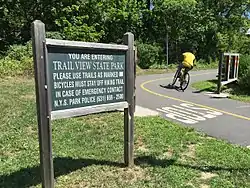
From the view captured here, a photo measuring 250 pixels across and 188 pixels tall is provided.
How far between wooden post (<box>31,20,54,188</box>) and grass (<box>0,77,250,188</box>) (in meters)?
0.46

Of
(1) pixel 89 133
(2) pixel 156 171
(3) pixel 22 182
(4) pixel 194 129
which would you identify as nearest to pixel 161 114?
(4) pixel 194 129

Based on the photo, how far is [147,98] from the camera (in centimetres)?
1004

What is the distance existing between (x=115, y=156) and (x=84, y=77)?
5.11 ft

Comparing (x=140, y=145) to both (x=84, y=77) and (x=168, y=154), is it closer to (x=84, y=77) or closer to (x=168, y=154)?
(x=168, y=154)

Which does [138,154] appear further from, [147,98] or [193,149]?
[147,98]

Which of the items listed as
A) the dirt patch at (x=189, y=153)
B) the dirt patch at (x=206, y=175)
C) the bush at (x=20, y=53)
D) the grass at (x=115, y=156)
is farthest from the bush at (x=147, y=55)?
the dirt patch at (x=206, y=175)

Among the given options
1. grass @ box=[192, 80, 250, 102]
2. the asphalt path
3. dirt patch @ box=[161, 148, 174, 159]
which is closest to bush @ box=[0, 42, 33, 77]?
the asphalt path

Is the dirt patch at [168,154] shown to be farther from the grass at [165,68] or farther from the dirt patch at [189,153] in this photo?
the grass at [165,68]

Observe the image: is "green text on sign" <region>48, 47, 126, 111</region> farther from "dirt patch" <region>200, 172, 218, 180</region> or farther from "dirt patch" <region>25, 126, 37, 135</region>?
"dirt patch" <region>25, 126, 37, 135</region>

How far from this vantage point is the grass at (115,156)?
3850 millimetres

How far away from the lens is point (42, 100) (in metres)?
3.17

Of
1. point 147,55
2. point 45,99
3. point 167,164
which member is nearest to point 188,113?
point 167,164

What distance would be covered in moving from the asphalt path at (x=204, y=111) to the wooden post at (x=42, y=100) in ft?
12.0

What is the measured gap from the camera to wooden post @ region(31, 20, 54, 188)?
304 centimetres
